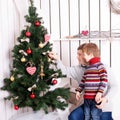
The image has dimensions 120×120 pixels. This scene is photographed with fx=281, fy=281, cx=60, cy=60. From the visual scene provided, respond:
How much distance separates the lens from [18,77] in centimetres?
239

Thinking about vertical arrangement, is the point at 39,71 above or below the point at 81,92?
above

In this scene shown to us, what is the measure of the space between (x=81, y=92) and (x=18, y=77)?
606mm

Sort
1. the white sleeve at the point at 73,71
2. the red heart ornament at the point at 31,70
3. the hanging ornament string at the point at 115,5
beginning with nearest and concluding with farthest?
1. the red heart ornament at the point at 31,70
2. the white sleeve at the point at 73,71
3. the hanging ornament string at the point at 115,5

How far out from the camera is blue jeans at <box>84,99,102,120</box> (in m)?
2.48

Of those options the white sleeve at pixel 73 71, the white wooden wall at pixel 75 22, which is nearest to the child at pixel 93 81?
the white sleeve at pixel 73 71

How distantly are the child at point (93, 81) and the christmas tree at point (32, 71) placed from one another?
0.21 meters

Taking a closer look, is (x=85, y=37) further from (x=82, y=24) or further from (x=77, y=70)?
(x=77, y=70)

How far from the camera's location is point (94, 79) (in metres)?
2.44

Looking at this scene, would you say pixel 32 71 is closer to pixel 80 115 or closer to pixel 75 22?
pixel 80 115

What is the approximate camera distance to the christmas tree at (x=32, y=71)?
236 centimetres

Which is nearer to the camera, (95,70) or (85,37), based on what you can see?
(95,70)

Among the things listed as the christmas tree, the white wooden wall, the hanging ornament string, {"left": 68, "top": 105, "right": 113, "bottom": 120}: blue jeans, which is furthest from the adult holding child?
the hanging ornament string

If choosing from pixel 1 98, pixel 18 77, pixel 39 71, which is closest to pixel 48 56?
pixel 39 71

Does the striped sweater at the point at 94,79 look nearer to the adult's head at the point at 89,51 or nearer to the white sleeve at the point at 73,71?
the adult's head at the point at 89,51
